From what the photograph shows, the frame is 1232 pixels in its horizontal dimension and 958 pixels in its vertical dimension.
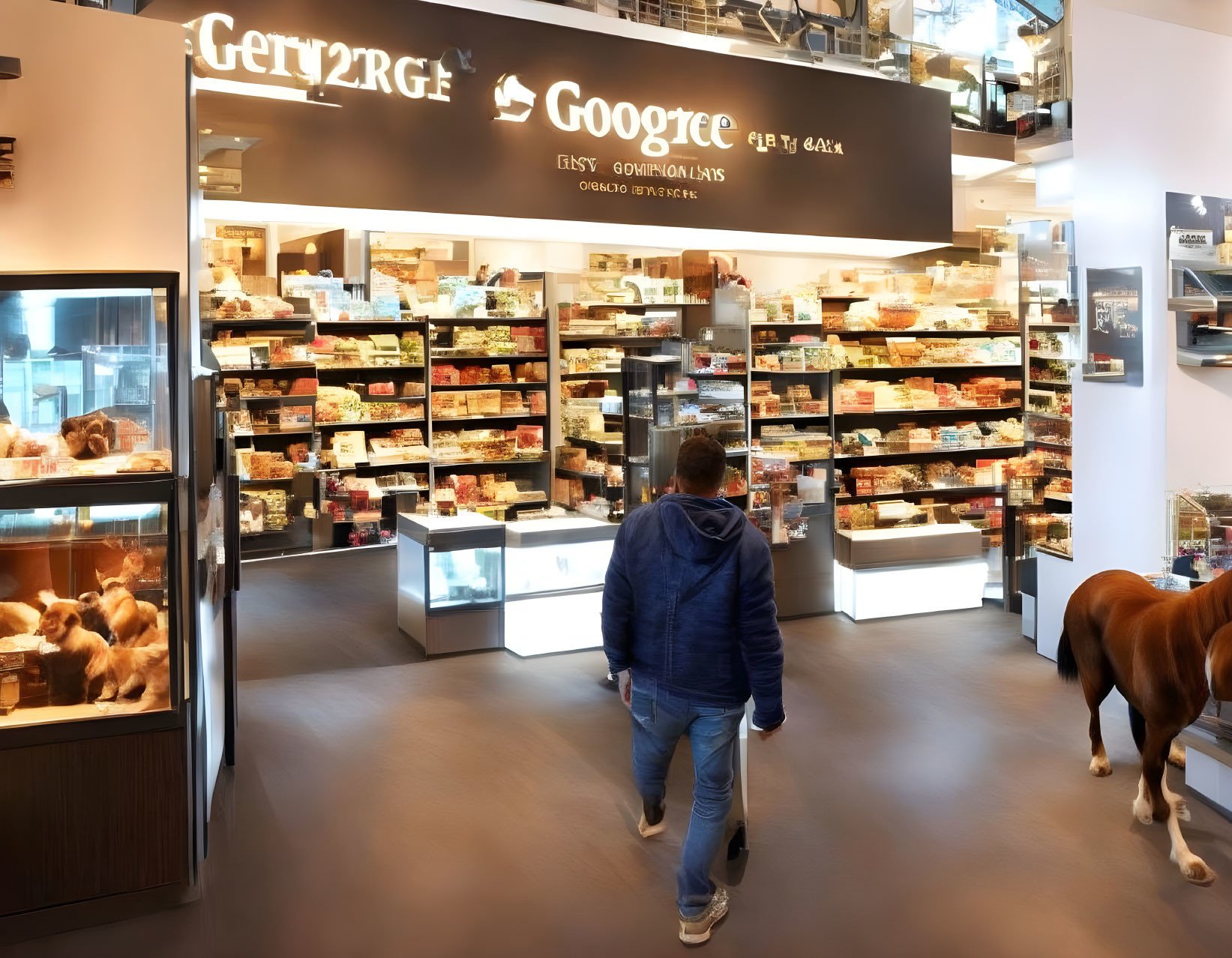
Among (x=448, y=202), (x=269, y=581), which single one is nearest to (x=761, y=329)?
(x=448, y=202)

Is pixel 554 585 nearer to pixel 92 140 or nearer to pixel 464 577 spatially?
pixel 464 577

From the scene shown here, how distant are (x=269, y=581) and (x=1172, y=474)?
6.41 metres

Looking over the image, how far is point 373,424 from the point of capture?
10422 mm

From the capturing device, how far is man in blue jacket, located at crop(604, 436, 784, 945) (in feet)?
10.3

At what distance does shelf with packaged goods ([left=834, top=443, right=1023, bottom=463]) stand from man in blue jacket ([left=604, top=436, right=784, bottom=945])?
5887 mm

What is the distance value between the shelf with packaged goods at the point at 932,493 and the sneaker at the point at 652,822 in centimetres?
513

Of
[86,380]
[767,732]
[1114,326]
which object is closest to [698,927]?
[767,732]

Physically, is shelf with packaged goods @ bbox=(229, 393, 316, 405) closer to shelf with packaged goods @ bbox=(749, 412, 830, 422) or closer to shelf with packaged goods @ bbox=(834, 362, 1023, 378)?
shelf with packaged goods @ bbox=(749, 412, 830, 422)

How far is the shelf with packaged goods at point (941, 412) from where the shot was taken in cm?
895

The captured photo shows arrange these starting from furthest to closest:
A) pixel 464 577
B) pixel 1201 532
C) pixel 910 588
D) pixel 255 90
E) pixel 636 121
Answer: pixel 910 588, pixel 636 121, pixel 464 577, pixel 255 90, pixel 1201 532

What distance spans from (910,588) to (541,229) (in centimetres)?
348

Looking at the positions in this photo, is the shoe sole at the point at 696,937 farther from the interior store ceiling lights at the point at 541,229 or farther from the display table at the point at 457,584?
the interior store ceiling lights at the point at 541,229

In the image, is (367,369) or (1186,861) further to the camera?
(367,369)

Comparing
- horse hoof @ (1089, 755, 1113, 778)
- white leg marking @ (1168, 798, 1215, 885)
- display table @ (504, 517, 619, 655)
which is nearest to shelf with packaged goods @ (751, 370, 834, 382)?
display table @ (504, 517, 619, 655)
